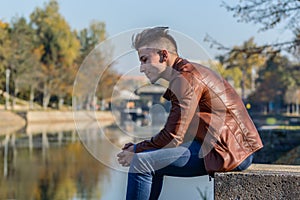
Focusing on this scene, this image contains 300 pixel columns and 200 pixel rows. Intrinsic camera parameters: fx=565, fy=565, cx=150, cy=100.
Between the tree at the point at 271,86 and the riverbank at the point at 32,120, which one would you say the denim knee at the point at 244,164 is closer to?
the riverbank at the point at 32,120

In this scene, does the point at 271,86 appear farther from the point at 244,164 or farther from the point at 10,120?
the point at 244,164

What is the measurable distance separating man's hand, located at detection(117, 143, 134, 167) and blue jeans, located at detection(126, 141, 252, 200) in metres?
0.09

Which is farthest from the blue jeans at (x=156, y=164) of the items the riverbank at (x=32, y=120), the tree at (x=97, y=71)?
the riverbank at (x=32, y=120)

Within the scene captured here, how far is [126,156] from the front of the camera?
3068 millimetres

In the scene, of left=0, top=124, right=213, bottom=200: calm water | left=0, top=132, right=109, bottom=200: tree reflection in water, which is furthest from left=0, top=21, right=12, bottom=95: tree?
left=0, top=124, right=213, bottom=200: calm water

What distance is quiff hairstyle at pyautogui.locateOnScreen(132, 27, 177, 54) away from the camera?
303 cm

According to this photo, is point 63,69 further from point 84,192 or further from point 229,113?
point 229,113

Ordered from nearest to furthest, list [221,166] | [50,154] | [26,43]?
1. [221,166]
2. [50,154]
3. [26,43]

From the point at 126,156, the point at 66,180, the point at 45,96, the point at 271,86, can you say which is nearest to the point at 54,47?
the point at 45,96

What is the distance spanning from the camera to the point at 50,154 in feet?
64.1

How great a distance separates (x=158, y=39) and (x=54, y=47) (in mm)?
56233

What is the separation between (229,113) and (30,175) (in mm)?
11805

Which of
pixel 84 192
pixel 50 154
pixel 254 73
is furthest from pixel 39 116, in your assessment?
pixel 84 192

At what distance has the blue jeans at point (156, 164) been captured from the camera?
9.62 feet
